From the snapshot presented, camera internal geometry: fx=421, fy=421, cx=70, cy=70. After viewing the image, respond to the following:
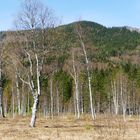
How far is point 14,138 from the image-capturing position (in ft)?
74.6

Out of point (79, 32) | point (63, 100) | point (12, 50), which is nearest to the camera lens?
point (12, 50)

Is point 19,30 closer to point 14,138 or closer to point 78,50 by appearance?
point 14,138

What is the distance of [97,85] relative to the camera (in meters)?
109

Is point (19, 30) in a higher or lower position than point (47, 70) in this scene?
higher

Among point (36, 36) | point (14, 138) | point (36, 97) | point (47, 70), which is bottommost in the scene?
point (14, 138)

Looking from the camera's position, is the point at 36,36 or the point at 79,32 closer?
the point at 36,36

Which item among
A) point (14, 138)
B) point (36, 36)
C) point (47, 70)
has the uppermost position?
point (36, 36)

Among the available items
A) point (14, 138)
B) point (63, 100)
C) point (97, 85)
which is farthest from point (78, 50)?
point (63, 100)

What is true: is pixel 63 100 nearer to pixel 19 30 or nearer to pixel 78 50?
pixel 78 50

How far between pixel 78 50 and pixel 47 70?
16.8 m

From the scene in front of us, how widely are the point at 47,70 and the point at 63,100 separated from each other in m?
87.5

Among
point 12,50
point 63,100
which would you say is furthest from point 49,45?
point 63,100

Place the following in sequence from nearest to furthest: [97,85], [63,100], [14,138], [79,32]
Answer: [14,138] → [79,32] → [97,85] → [63,100]

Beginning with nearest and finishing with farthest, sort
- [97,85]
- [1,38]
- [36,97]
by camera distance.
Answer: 1. [36,97]
2. [1,38]
3. [97,85]
